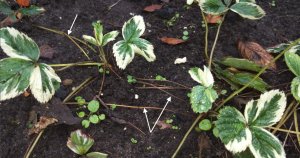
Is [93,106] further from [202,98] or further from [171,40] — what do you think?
[171,40]

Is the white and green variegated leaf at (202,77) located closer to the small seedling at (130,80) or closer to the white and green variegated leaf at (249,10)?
the small seedling at (130,80)

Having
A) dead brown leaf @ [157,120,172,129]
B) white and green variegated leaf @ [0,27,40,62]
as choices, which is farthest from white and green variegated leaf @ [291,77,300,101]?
white and green variegated leaf @ [0,27,40,62]

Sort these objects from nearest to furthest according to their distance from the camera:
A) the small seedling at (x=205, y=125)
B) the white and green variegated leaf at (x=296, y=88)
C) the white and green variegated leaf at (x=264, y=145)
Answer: the white and green variegated leaf at (x=264, y=145), the white and green variegated leaf at (x=296, y=88), the small seedling at (x=205, y=125)

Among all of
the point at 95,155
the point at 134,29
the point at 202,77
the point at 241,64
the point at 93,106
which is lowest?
the point at 95,155

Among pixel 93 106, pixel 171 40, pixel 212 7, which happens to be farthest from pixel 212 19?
pixel 93 106

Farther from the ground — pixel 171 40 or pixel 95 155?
pixel 171 40

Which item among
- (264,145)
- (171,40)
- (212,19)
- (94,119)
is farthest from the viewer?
(212,19)

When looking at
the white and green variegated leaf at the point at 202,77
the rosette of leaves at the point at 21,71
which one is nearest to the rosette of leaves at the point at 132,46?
the white and green variegated leaf at the point at 202,77
